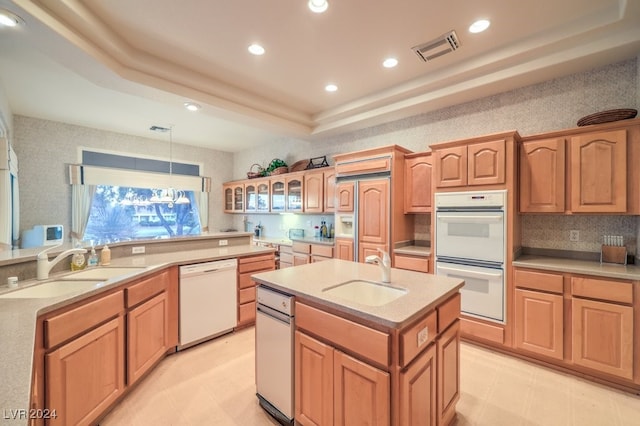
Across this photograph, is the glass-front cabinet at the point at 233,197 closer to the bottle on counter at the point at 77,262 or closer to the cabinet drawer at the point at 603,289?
the bottle on counter at the point at 77,262

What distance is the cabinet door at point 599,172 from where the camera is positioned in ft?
7.45

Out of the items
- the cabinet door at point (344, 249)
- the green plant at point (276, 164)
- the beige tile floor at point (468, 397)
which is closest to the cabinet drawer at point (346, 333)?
the beige tile floor at point (468, 397)

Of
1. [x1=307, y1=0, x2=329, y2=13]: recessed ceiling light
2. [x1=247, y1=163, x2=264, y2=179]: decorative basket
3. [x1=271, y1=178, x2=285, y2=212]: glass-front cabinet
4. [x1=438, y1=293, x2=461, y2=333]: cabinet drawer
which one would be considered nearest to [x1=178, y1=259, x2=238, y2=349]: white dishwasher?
[x1=438, y1=293, x2=461, y2=333]: cabinet drawer

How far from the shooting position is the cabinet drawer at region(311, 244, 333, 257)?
420 centimetres

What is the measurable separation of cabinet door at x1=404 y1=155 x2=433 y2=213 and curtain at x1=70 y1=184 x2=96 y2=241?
17.7 ft

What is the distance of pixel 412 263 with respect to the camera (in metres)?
3.30

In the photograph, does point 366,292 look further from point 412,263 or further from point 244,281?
point 244,281

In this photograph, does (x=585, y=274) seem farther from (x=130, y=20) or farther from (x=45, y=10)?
(x=45, y=10)

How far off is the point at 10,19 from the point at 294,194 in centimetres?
374

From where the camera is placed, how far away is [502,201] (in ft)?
8.68

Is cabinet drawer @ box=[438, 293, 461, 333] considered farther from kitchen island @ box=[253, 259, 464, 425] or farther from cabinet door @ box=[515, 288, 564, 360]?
cabinet door @ box=[515, 288, 564, 360]

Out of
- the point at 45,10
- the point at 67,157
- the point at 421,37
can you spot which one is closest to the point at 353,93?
the point at 421,37

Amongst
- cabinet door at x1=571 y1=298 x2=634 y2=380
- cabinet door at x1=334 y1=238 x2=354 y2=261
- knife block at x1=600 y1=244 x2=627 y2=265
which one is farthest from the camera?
cabinet door at x1=334 y1=238 x2=354 y2=261

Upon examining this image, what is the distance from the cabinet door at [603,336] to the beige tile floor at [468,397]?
20cm
